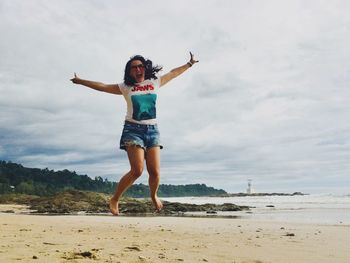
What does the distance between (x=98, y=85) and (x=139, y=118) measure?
0.56 meters

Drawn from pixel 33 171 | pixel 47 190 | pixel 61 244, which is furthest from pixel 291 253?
pixel 33 171

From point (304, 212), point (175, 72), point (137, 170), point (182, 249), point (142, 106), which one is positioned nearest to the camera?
point (137, 170)

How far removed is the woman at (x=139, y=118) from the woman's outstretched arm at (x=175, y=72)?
0.11 metres

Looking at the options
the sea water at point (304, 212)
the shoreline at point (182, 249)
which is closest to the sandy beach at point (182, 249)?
the shoreline at point (182, 249)

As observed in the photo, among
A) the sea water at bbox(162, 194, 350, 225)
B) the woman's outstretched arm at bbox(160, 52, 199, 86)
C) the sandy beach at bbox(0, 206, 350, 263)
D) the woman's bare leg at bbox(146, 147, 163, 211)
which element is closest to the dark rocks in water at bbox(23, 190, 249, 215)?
the sea water at bbox(162, 194, 350, 225)

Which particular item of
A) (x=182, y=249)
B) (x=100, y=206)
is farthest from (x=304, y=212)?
(x=182, y=249)

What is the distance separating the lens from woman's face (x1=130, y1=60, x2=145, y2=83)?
173 inches

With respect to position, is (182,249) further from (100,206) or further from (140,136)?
(100,206)

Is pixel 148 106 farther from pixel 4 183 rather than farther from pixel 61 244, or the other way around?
pixel 4 183

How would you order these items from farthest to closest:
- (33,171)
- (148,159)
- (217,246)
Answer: (33,171)
(217,246)
(148,159)

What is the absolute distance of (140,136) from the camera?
13.9 ft

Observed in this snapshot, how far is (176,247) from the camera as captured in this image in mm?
15242

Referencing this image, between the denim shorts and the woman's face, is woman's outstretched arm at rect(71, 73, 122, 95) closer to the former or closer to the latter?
the woman's face

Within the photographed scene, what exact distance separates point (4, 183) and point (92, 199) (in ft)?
181
